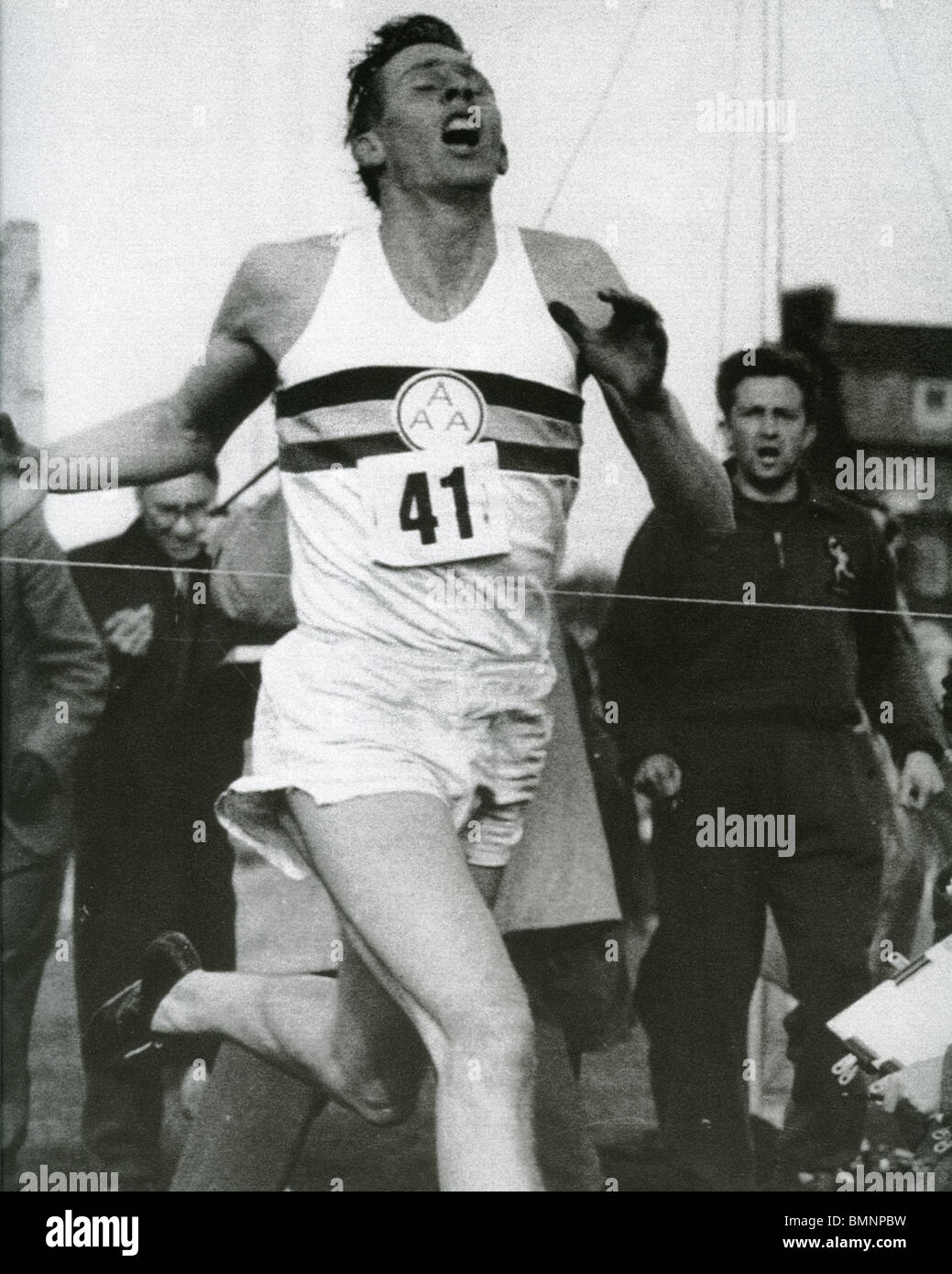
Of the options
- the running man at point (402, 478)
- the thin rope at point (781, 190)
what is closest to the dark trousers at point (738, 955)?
the running man at point (402, 478)

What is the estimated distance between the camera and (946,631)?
4410 millimetres

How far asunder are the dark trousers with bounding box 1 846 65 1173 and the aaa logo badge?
50.7 inches

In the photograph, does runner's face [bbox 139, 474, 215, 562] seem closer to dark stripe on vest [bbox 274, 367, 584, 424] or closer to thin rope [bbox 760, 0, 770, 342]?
dark stripe on vest [bbox 274, 367, 584, 424]

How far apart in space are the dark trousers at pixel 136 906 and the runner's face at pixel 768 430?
1476mm

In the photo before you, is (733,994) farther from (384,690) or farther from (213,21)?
(213,21)

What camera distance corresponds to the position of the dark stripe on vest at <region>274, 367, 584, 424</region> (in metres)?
4.14

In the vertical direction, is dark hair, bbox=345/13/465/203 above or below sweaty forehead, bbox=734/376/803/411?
above

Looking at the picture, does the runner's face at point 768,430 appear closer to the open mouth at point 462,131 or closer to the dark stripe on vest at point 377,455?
the dark stripe on vest at point 377,455

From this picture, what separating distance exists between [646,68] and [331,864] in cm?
201

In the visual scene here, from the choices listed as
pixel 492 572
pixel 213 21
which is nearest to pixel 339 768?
pixel 492 572

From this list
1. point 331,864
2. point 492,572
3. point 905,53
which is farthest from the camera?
point 905,53

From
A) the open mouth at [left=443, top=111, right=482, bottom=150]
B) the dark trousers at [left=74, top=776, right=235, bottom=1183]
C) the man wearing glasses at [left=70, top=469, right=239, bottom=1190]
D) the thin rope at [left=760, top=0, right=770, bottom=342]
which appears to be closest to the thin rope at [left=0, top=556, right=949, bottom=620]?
the man wearing glasses at [left=70, top=469, right=239, bottom=1190]

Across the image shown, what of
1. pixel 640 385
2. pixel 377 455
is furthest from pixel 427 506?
pixel 640 385
